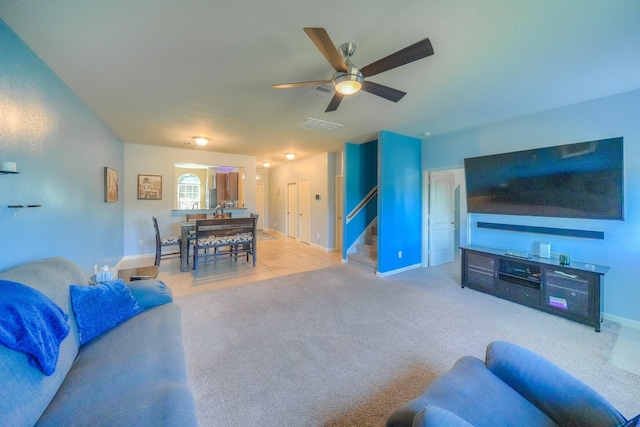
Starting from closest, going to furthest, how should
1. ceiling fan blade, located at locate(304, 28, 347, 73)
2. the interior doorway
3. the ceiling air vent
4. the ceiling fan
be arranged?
ceiling fan blade, located at locate(304, 28, 347, 73) → the ceiling fan → the ceiling air vent → the interior doorway

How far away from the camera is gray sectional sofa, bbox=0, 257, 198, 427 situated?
96 centimetres

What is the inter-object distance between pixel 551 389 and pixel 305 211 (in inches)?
256

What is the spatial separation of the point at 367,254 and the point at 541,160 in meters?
3.23

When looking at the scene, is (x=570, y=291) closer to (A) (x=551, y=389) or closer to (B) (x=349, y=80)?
(A) (x=551, y=389)

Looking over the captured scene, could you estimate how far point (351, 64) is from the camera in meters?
1.88

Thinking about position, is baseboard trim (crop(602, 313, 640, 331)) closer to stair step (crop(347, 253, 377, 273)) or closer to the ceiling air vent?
stair step (crop(347, 253, 377, 273))

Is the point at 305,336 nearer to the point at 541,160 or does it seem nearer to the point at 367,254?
the point at 367,254

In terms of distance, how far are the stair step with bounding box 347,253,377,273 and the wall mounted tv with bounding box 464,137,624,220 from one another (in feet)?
6.49

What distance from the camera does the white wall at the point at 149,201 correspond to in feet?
17.5

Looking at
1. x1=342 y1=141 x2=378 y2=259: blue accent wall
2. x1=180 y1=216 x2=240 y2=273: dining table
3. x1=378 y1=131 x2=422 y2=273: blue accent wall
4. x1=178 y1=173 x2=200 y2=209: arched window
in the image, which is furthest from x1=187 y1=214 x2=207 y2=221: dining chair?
x1=378 y1=131 x2=422 y2=273: blue accent wall

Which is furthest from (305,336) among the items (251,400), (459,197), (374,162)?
(459,197)

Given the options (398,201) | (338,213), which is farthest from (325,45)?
(338,213)

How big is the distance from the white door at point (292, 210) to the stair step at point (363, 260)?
308 cm

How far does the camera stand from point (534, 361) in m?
1.24
